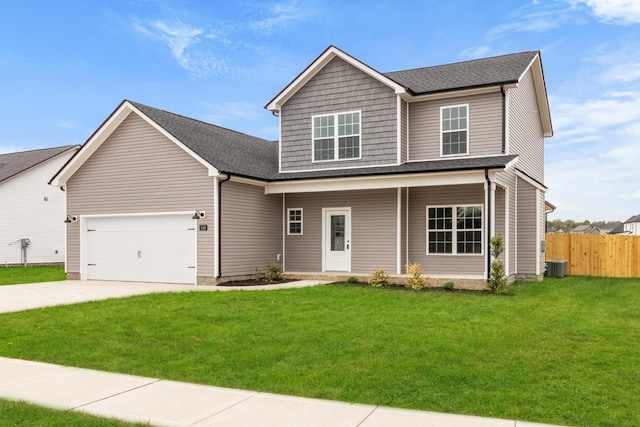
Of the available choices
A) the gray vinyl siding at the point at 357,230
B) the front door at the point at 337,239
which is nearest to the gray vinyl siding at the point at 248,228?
the gray vinyl siding at the point at 357,230

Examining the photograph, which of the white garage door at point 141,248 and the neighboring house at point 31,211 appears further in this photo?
the neighboring house at point 31,211

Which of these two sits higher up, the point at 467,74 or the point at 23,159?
the point at 467,74

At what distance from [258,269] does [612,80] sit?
1492cm

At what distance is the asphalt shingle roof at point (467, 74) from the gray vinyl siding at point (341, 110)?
44.2 inches

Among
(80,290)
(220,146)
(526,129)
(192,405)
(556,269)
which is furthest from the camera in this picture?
(556,269)

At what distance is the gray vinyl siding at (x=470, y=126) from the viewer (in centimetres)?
1584

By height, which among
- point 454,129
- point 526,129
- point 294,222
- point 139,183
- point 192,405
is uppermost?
point 526,129

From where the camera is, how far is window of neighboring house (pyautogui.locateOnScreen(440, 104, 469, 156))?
16312 millimetres

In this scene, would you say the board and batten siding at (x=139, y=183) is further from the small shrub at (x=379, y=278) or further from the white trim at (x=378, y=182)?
the small shrub at (x=379, y=278)

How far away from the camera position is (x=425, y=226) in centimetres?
1653

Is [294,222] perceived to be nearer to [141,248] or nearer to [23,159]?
[141,248]

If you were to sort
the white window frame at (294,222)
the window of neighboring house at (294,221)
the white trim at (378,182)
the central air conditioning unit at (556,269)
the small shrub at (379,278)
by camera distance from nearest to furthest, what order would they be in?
the white trim at (378,182)
the small shrub at (379,278)
the white window frame at (294,222)
the window of neighboring house at (294,221)
the central air conditioning unit at (556,269)

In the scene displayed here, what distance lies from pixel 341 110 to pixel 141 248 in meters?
8.15

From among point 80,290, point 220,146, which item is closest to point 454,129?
A: point 220,146
